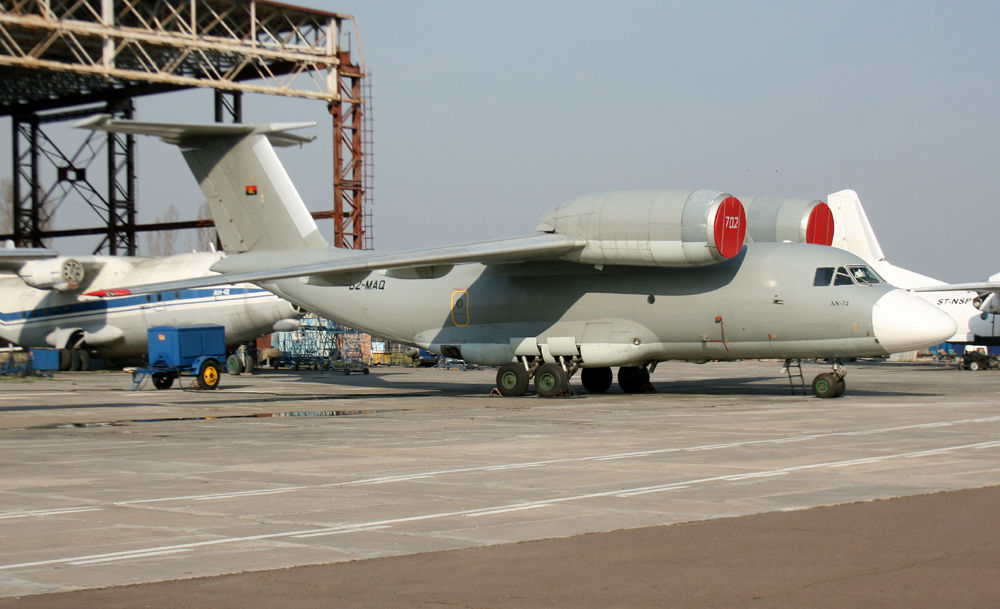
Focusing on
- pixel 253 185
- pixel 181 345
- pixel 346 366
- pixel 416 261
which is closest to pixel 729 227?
pixel 416 261

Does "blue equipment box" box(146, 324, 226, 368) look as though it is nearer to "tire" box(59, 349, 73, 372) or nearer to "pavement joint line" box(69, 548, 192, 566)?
"tire" box(59, 349, 73, 372)

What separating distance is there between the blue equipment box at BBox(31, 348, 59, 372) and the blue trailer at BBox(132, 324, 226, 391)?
40.8ft

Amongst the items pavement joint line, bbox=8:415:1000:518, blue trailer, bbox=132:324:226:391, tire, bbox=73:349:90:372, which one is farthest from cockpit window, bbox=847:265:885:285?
tire, bbox=73:349:90:372

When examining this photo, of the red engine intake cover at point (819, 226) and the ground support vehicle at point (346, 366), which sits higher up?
the red engine intake cover at point (819, 226)

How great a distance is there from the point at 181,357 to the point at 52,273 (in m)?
12.6

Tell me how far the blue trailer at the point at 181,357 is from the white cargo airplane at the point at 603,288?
10.0ft

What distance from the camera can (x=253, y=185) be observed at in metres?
26.6

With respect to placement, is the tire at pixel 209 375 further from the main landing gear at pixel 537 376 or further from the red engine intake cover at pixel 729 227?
the red engine intake cover at pixel 729 227

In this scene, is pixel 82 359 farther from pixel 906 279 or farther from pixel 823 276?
pixel 906 279

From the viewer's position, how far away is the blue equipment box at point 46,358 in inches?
1544

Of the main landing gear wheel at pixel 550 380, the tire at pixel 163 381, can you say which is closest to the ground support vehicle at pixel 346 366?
the tire at pixel 163 381

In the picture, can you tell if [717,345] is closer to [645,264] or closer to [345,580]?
[645,264]

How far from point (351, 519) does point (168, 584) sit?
6.85 feet

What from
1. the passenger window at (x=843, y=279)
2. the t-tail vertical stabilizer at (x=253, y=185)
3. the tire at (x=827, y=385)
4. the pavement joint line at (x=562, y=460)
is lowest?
the pavement joint line at (x=562, y=460)
